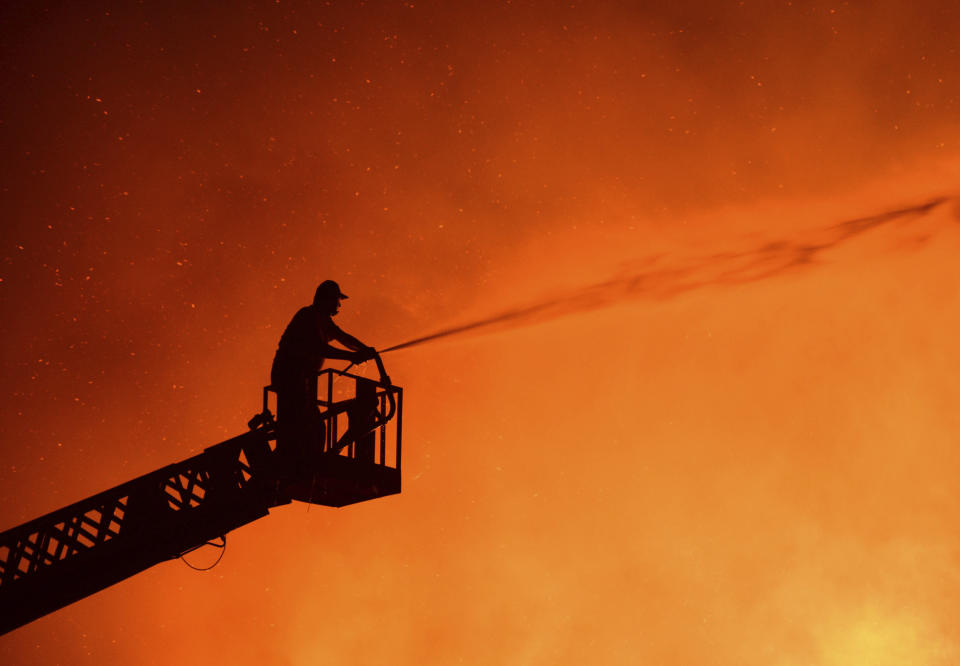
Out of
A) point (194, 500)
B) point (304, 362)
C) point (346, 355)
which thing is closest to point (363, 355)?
point (346, 355)

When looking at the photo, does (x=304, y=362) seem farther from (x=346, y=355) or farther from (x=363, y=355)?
(x=363, y=355)

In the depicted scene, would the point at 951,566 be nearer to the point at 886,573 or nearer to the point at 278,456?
the point at 886,573

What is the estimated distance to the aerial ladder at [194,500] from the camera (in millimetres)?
7777

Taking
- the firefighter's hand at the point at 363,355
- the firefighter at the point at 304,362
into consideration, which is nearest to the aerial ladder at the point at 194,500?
the firefighter at the point at 304,362

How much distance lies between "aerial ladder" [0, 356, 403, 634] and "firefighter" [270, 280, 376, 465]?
0.02m

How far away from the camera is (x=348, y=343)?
8.95 metres

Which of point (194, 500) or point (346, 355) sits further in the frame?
point (346, 355)

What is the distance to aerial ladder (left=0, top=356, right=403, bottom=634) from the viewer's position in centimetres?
778

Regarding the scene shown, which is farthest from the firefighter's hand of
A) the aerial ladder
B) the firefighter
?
the aerial ladder

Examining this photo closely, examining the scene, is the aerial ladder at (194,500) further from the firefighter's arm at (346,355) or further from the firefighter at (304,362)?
the firefighter's arm at (346,355)

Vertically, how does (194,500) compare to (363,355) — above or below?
below

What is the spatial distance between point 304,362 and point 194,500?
1496 mm

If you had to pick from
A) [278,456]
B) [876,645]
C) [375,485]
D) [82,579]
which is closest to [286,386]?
[278,456]

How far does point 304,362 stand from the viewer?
8.85 metres
